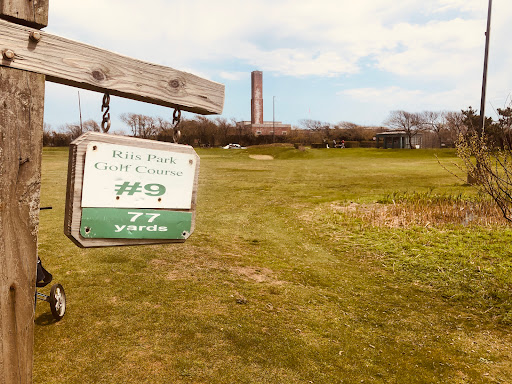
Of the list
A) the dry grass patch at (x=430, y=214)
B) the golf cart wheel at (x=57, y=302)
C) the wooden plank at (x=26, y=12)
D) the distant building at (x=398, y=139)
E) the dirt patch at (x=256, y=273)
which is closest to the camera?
the wooden plank at (x=26, y=12)

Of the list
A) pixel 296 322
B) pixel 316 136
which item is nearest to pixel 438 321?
pixel 296 322

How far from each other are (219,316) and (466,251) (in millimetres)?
5065

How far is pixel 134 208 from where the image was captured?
2.37 metres

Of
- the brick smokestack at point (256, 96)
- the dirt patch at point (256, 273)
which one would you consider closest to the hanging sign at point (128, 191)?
the dirt patch at point (256, 273)

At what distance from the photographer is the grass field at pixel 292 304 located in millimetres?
3611

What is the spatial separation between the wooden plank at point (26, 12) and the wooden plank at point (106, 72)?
6 centimetres

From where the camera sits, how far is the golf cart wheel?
13.4ft

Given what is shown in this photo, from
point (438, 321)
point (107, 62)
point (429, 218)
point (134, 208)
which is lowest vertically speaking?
point (438, 321)

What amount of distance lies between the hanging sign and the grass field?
157cm

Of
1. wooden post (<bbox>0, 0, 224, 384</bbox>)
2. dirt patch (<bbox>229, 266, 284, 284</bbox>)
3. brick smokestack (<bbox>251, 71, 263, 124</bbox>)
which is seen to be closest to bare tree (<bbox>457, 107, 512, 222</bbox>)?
dirt patch (<bbox>229, 266, 284, 284</bbox>)

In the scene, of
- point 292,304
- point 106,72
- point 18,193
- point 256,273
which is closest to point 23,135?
point 18,193

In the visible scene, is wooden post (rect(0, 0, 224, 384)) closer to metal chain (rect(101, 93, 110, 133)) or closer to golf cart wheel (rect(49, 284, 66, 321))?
metal chain (rect(101, 93, 110, 133))

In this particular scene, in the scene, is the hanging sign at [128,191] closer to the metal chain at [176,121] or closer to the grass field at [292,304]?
the metal chain at [176,121]

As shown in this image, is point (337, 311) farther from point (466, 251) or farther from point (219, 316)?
point (466, 251)
